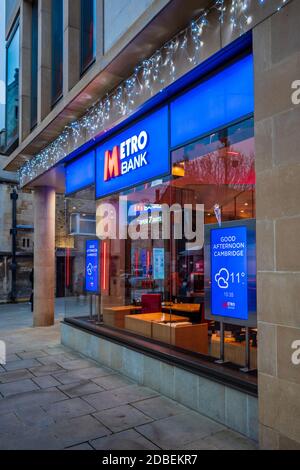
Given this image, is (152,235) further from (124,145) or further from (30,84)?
(30,84)

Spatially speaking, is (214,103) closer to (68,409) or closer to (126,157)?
(126,157)

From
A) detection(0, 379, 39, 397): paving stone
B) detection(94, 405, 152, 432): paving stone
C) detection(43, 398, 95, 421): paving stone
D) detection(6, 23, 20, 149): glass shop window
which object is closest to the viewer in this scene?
detection(94, 405, 152, 432): paving stone

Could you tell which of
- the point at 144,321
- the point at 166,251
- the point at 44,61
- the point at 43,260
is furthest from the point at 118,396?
the point at 44,61

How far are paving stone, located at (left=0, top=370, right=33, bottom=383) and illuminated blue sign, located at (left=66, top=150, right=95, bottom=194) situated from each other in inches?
152

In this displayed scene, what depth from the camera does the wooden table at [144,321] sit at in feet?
21.3

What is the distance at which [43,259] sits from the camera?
37.3ft

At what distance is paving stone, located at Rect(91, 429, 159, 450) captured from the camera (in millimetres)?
3840

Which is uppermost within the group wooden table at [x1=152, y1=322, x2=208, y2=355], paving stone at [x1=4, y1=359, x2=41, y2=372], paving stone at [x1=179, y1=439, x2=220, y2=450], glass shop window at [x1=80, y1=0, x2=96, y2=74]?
glass shop window at [x1=80, y1=0, x2=96, y2=74]

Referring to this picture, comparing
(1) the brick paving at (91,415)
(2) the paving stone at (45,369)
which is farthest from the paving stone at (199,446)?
(2) the paving stone at (45,369)

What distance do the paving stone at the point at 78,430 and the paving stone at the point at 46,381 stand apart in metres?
1.46

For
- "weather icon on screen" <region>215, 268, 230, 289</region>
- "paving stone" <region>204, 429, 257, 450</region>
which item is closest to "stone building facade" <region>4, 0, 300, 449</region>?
"paving stone" <region>204, 429, 257, 450</region>

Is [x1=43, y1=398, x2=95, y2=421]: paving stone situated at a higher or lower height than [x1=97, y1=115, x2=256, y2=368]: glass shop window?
lower

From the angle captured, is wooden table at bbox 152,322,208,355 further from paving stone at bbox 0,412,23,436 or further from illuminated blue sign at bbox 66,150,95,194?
illuminated blue sign at bbox 66,150,95,194

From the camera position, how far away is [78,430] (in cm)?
426
